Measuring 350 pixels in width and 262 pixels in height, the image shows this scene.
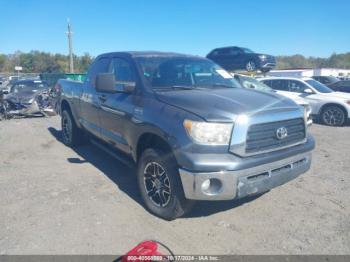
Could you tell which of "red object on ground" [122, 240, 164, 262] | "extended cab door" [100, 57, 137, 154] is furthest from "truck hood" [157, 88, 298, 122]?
"red object on ground" [122, 240, 164, 262]

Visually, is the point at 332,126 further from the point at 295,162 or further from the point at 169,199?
the point at 169,199

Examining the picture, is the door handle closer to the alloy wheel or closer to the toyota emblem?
the alloy wheel

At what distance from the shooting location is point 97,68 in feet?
18.0

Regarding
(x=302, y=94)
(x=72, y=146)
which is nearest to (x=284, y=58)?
(x=302, y=94)

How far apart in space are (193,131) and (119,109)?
1550 millimetres

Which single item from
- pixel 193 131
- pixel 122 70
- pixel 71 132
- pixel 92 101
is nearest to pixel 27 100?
pixel 71 132

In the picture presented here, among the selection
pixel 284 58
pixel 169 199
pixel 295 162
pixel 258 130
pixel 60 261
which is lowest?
pixel 60 261

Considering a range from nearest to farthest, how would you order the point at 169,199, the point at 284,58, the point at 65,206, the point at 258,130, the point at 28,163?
the point at 258,130, the point at 169,199, the point at 65,206, the point at 28,163, the point at 284,58

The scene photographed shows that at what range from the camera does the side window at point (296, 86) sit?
11.1 m

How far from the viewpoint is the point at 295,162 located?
11.8ft

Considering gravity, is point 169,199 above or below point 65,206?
above

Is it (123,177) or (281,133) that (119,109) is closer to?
(123,177)

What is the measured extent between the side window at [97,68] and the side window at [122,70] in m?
0.25

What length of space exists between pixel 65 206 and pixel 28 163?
8.04ft
